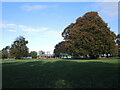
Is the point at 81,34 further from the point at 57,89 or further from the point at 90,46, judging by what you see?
the point at 57,89

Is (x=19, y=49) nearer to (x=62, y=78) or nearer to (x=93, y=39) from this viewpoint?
(x=93, y=39)

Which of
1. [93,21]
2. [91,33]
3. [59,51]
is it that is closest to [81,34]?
[91,33]

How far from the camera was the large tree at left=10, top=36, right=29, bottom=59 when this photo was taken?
65.9 meters

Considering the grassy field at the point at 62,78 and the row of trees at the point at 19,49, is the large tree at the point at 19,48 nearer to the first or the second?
the row of trees at the point at 19,49

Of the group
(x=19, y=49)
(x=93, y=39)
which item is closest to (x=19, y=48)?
(x=19, y=49)

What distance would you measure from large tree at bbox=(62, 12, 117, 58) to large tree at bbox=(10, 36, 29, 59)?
35.0 meters

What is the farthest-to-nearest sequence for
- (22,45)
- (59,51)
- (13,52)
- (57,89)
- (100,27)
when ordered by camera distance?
(59,51) < (22,45) < (13,52) < (100,27) < (57,89)

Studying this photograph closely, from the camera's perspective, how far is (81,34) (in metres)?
36.7

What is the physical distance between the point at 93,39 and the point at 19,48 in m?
44.7

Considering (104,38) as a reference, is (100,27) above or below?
above

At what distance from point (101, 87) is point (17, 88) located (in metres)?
3.28

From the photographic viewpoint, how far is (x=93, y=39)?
116 feet

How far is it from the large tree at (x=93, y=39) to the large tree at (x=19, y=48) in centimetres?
3502

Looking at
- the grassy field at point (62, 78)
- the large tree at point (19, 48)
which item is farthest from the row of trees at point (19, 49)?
the grassy field at point (62, 78)
